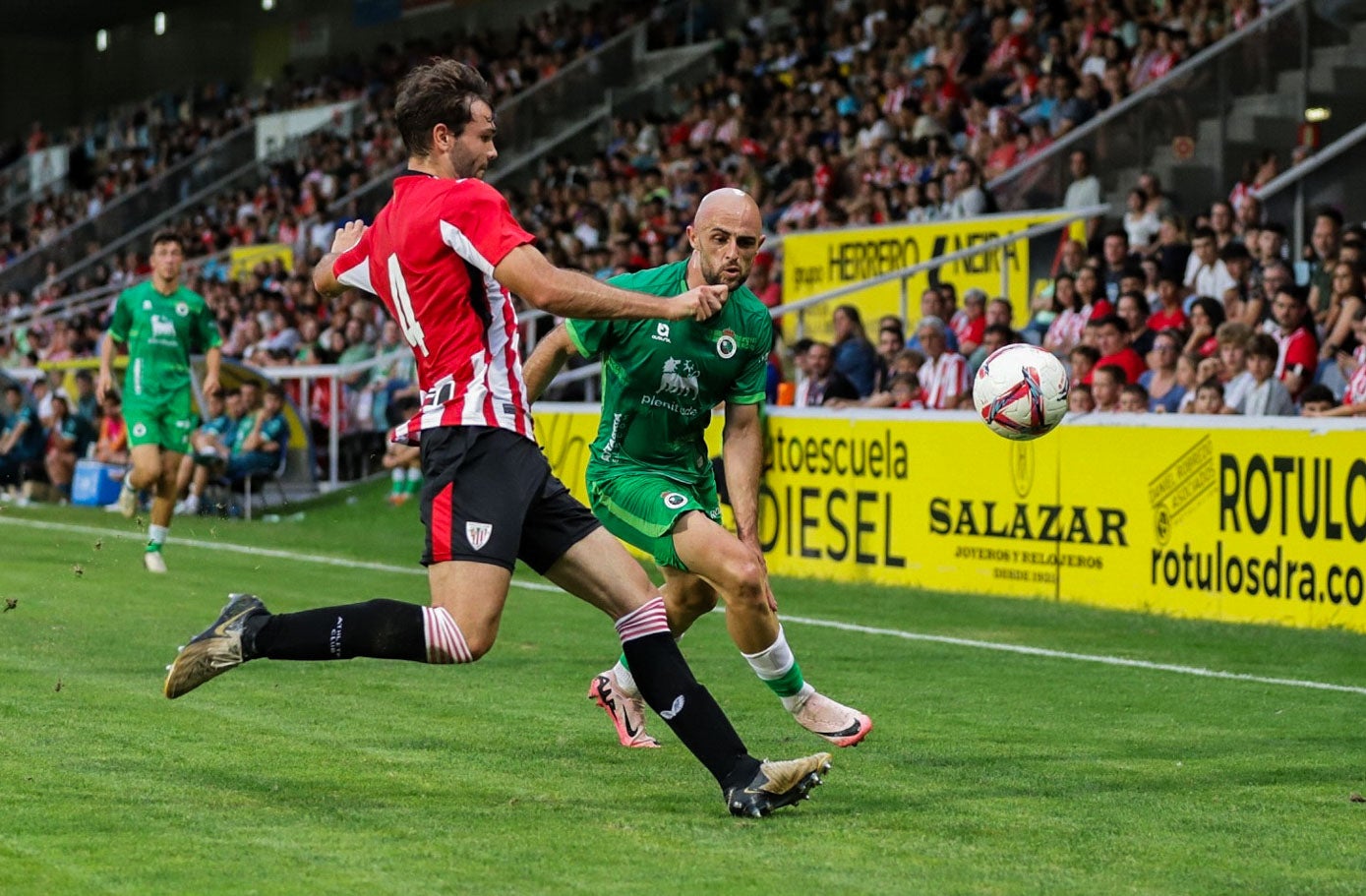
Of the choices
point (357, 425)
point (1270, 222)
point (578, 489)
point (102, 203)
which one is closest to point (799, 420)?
point (578, 489)

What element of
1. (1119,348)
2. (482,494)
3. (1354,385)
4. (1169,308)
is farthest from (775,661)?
(1169,308)

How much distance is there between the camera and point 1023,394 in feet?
28.0

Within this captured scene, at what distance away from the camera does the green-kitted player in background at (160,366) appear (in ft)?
48.2

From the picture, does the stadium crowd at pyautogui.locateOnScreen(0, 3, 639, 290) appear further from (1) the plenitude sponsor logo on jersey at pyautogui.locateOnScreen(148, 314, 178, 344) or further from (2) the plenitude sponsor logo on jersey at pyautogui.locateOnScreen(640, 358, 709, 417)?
(2) the plenitude sponsor logo on jersey at pyautogui.locateOnScreen(640, 358, 709, 417)

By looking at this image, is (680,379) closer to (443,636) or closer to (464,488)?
(464,488)

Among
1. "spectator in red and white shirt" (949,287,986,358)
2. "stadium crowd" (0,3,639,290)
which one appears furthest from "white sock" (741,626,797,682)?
"stadium crowd" (0,3,639,290)

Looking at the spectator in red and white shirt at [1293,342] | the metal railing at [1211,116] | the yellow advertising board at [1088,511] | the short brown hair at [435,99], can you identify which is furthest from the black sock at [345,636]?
the metal railing at [1211,116]

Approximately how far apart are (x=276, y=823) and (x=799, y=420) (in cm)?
1003

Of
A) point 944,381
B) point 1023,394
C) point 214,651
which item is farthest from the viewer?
point 944,381

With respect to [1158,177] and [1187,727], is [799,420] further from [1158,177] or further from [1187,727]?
[1187,727]

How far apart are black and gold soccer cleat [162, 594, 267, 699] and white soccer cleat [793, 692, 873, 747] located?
2187 mm

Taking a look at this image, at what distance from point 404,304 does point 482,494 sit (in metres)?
0.63

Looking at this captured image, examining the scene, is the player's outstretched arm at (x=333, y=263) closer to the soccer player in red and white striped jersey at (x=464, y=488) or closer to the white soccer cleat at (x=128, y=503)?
the soccer player in red and white striped jersey at (x=464, y=488)

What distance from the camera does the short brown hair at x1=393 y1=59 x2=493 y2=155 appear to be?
587 cm
